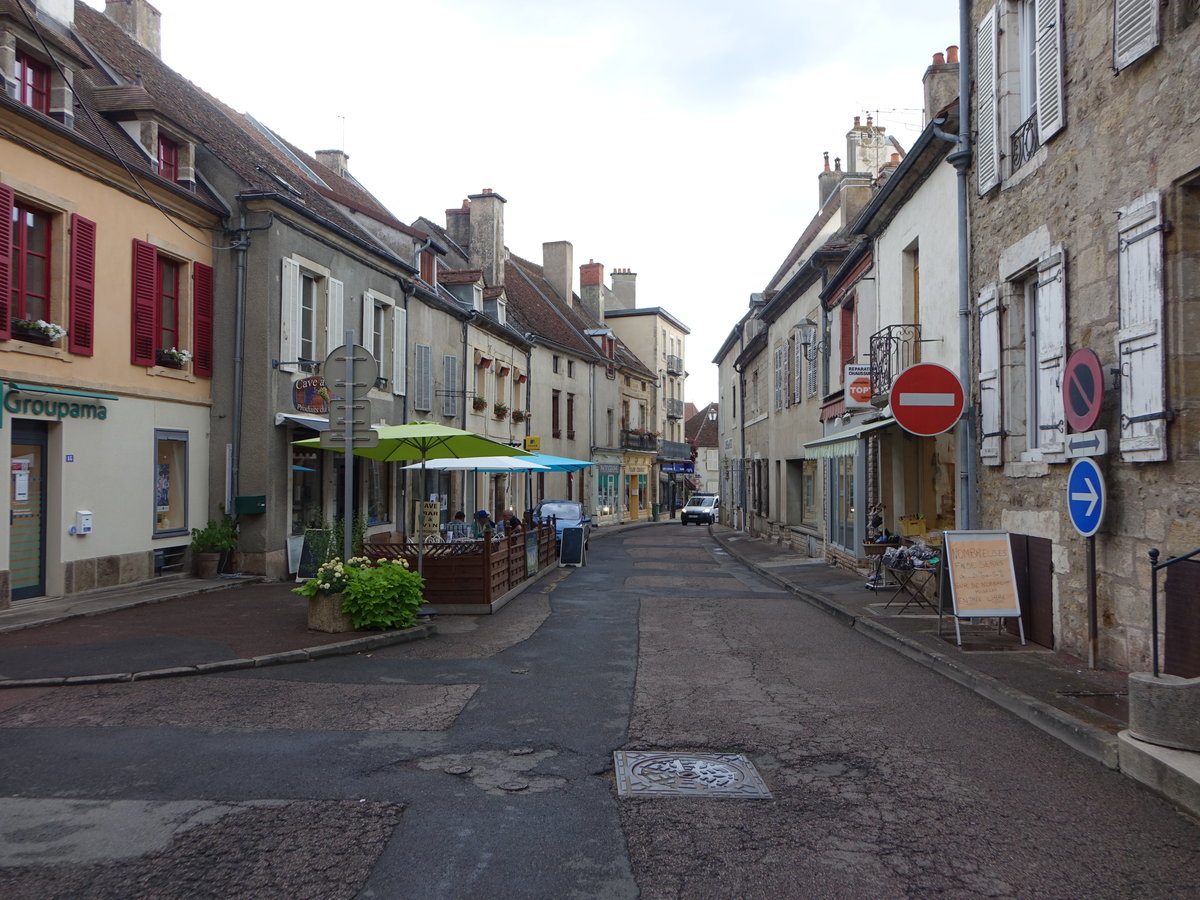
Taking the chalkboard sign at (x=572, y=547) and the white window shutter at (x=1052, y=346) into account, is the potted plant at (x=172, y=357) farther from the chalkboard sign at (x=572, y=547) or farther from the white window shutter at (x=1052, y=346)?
the white window shutter at (x=1052, y=346)

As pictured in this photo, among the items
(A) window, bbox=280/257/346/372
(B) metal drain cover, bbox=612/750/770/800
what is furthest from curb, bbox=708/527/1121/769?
(A) window, bbox=280/257/346/372

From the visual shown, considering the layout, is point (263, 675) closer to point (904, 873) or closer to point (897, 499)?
point (904, 873)

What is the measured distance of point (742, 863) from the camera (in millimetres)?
3898

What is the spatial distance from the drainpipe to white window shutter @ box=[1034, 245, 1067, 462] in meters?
1.58

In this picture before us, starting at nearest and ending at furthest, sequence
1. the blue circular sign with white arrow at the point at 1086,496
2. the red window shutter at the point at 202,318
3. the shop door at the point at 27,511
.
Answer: the blue circular sign with white arrow at the point at 1086,496, the shop door at the point at 27,511, the red window shutter at the point at 202,318

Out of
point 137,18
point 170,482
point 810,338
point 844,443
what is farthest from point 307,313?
point 810,338

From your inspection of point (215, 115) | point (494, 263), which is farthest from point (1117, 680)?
point (494, 263)

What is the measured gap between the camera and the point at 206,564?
14.7 metres

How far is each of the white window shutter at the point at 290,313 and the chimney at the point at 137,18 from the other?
7093 mm

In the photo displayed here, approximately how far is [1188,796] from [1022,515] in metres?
5.11

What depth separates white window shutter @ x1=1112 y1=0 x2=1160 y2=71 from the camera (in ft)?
22.9

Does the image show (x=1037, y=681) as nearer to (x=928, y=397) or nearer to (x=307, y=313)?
(x=928, y=397)

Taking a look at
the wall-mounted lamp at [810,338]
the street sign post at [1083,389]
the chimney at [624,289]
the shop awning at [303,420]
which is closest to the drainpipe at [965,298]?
the street sign post at [1083,389]

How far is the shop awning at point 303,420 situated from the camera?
51.0ft
